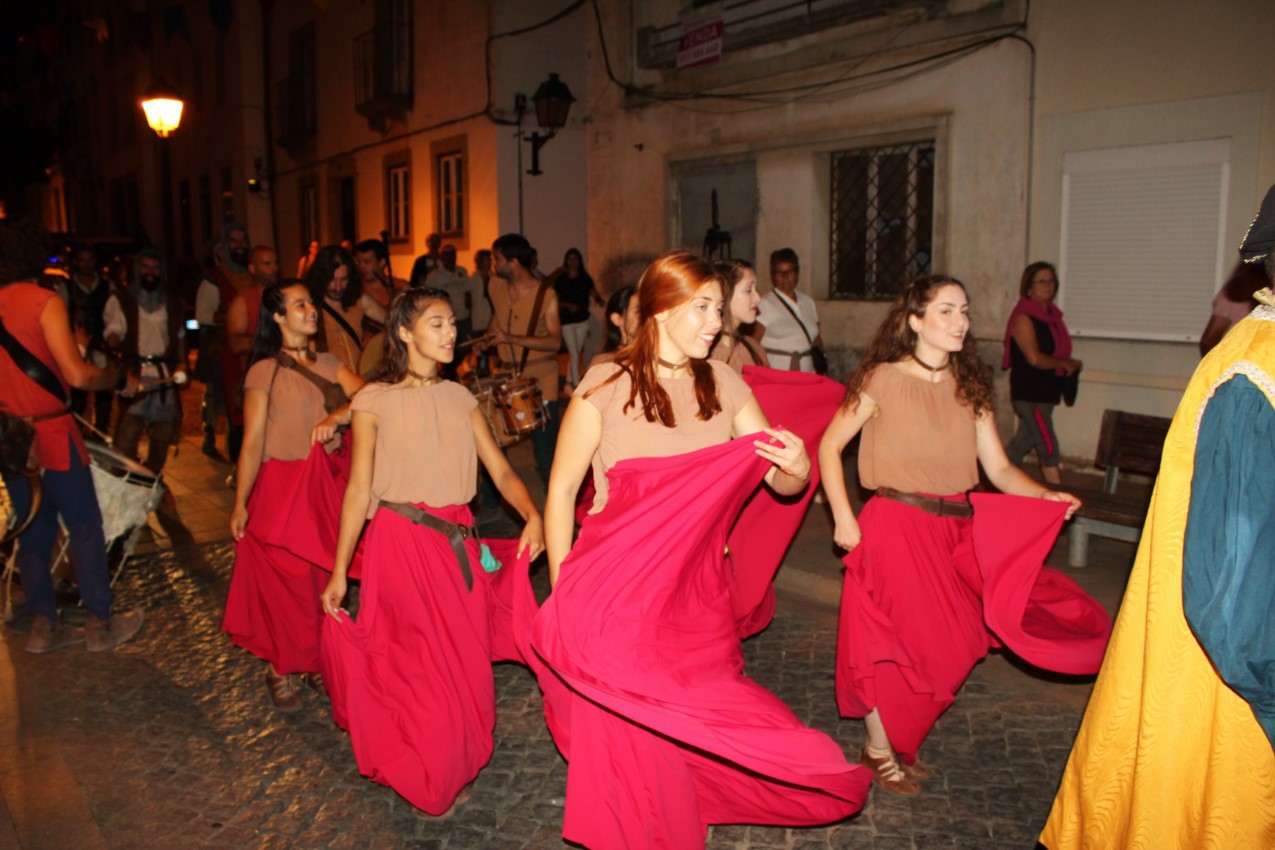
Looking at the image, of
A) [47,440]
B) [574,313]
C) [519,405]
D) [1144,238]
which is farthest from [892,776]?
[574,313]

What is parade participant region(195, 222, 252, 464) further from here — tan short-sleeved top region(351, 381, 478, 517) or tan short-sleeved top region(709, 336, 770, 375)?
tan short-sleeved top region(351, 381, 478, 517)

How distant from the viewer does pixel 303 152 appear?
24859mm

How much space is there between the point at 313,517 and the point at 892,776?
2667 millimetres

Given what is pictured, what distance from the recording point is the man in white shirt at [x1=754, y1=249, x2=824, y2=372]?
8.42m

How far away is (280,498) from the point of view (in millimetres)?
4953

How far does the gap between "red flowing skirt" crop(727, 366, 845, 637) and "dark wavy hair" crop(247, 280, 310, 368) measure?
7.36ft

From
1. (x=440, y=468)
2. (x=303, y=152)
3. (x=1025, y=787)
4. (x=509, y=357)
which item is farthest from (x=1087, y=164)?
(x=303, y=152)

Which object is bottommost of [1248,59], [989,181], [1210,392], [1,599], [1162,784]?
[1,599]

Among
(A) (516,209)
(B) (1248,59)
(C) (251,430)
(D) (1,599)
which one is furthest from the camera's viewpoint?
(A) (516,209)

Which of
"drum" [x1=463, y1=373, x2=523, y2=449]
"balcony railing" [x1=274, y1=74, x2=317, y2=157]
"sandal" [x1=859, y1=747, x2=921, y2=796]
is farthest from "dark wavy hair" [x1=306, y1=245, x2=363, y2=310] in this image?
"balcony railing" [x1=274, y1=74, x2=317, y2=157]

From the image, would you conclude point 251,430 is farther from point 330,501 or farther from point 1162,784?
point 1162,784

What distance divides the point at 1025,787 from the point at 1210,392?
220cm

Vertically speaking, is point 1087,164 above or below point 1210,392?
above

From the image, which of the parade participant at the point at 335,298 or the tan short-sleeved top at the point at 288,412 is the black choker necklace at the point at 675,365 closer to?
the tan short-sleeved top at the point at 288,412
